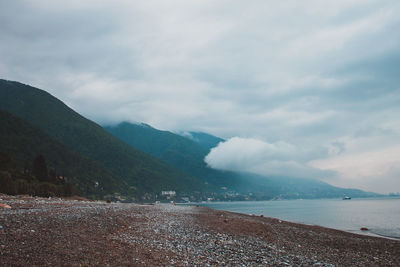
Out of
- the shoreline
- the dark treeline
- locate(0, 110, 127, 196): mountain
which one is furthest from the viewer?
locate(0, 110, 127, 196): mountain

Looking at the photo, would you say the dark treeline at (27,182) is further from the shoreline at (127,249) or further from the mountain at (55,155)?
the mountain at (55,155)

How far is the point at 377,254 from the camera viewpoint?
2098 centimetres

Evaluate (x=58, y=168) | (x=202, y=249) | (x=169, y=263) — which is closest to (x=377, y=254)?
(x=202, y=249)

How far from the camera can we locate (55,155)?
154875 millimetres

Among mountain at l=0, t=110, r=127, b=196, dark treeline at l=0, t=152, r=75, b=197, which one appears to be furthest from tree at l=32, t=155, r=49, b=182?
mountain at l=0, t=110, r=127, b=196

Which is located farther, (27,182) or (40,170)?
(40,170)

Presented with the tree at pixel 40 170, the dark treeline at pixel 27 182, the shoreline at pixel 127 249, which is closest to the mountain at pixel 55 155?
the tree at pixel 40 170

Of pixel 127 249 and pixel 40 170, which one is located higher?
pixel 40 170

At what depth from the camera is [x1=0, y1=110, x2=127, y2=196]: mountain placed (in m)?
131

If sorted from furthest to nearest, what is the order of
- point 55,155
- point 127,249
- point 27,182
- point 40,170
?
point 55,155 < point 40,170 < point 27,182 < point 127,249

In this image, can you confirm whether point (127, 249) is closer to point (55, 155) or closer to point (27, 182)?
point (27, 182)

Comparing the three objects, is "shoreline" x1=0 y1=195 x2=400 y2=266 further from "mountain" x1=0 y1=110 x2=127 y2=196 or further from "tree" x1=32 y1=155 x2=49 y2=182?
"mountain" x1=0 y1=110 x2=127 y2=196

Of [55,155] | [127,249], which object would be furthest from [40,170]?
[55,155]

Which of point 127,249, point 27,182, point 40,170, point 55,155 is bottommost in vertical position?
point 27,182
